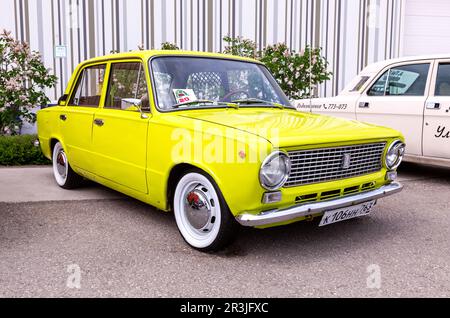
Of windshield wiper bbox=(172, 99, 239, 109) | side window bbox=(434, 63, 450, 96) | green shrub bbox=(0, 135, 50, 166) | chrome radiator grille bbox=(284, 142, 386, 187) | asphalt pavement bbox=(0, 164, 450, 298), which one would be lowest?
asphalt pavement bbox=(0, 164, 450, 298)

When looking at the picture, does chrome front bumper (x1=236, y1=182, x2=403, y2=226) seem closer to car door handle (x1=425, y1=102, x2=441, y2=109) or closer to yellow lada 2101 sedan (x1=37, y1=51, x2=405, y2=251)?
yellow lada 2101 sedan (x1=37, y1=51, x2=405, y2=251)

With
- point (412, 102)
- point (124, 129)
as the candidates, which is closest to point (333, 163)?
point (124, 129)

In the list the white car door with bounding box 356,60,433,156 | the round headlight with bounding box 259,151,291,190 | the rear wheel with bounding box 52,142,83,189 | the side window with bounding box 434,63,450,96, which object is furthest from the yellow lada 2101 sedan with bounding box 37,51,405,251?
the side window with bounding box 434,63,450,96

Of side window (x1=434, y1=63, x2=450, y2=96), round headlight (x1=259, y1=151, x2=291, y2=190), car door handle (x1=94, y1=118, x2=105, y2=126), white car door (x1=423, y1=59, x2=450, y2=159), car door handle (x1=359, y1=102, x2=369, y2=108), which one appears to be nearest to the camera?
round headlight (x1=259, y1=151, x2=291, y2=190)

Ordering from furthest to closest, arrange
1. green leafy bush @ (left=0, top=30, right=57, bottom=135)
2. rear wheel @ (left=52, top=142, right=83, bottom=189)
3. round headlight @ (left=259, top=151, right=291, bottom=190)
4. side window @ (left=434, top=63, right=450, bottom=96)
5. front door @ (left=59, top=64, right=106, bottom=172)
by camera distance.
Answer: green leafy bush @ (left=0, top=30, right=57, bottom=135) < side window @ (left=434, top=63, right=450, bottom=96) < rear wheel @ (left=52, top=142, right=83, bottom=189) < front door @ (left=59, top=64, right=106, bottom=172) < round headlight @ (left=259, top=151, right=291, bottom=190)

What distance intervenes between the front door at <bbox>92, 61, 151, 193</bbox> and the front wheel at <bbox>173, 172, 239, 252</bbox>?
48 centimetres

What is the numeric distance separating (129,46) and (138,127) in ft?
24.0

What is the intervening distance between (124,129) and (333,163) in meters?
1.90

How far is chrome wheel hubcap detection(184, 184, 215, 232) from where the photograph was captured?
11.6 feet

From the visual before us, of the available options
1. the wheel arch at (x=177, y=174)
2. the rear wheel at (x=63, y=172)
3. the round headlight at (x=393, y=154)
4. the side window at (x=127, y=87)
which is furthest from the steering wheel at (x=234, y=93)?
the rear wheel at (x=63, y=172)

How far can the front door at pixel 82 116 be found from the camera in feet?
16.0

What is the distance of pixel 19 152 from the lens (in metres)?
7.30

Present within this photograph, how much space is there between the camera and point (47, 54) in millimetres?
10516
